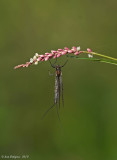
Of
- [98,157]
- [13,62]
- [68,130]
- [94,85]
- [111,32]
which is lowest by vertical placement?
[98,157]

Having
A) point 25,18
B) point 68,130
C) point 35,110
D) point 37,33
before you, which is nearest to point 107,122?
point 68,130

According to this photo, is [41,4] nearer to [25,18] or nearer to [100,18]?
A: [25,18]

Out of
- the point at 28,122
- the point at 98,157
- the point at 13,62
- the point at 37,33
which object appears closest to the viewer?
the point at 98,157

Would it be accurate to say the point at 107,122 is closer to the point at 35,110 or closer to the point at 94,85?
the point at 94,85

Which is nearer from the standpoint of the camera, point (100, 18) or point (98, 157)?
point (98, 157)

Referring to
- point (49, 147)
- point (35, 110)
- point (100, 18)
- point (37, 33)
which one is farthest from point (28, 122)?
point (100, 18)

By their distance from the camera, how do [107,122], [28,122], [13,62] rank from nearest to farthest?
[107,122] → [28,122] → [13,62]

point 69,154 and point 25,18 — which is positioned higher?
point 25,18
